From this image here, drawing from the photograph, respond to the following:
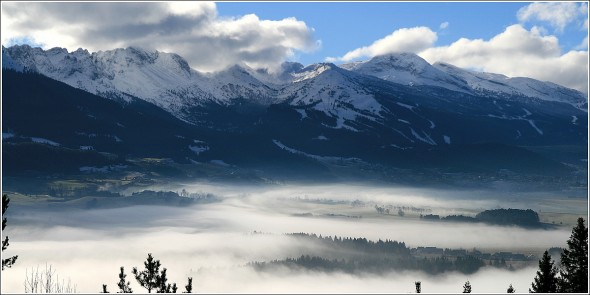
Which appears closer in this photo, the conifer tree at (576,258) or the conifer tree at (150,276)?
the conifer tree at (150,276)

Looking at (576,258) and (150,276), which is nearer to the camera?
(150,276)

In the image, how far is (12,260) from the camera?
225ft

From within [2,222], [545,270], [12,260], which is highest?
[2,222]

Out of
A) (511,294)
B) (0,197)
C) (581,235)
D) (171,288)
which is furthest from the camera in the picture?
(511,294)

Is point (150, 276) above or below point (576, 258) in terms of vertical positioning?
below

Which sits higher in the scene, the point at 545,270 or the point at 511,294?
the point at 545,270

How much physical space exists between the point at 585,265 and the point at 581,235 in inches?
212

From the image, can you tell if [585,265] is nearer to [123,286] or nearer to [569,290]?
[569,290]

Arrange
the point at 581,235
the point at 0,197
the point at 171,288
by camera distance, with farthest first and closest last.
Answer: the point at 581,235
the point at 171,288
the point at 0,197

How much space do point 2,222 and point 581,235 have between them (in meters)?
94.8

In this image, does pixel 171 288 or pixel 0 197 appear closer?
pixel 0 197

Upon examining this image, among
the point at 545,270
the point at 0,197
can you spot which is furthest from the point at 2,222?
the point at 545,270

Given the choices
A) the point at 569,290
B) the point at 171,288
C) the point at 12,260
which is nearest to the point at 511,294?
the point at 569,290

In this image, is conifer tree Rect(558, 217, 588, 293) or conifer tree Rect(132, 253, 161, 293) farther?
conifer tree Rect(558, 217, 588, 293)
